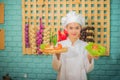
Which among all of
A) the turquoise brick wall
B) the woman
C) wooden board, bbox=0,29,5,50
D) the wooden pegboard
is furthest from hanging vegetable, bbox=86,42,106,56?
wooden board, bbox=0,29,5,50

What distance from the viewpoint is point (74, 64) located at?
3043 mm

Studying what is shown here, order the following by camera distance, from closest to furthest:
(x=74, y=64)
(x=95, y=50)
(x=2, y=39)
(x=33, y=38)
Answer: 1. (x=95, y=50)
2. (x=74, y=64)
3. (x=33, y=38)
4. (x=2, y=39)

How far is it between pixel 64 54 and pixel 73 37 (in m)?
0.25

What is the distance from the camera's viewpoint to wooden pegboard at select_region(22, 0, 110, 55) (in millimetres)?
3635

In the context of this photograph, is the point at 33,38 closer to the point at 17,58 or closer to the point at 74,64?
the point at 17,58

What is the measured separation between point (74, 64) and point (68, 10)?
996mm

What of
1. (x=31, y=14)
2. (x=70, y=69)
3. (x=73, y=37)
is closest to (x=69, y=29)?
(x=73, y=37)

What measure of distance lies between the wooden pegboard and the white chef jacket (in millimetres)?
667

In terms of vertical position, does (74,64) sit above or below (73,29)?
below

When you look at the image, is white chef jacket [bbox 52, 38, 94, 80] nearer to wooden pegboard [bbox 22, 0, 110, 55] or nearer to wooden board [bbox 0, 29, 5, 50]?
wooden pegboard [bbox 22, 0, 110, 55]

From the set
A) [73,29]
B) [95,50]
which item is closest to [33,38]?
[73,29]

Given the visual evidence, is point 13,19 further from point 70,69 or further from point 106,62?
point 106,62

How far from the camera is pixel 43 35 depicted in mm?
3627

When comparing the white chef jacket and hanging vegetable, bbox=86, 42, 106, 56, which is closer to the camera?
hanging vegetable, bbox=86, 42, 106, 56
